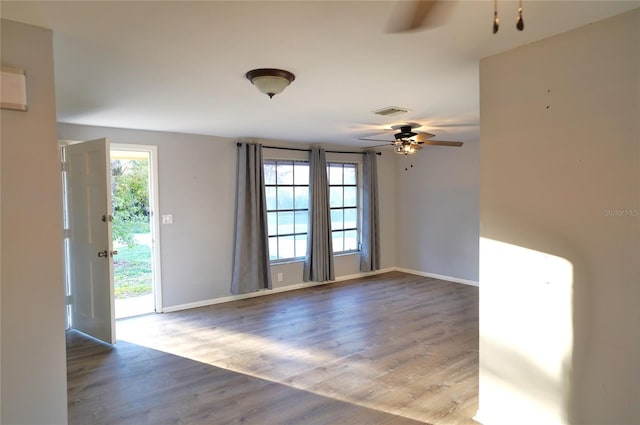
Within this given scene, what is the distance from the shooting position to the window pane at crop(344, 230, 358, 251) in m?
6.71

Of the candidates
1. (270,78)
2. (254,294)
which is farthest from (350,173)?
(270,78)

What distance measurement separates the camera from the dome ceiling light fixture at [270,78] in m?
2.34

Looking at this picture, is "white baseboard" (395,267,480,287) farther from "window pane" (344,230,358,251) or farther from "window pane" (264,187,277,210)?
"window pane" (264,187,277,210)

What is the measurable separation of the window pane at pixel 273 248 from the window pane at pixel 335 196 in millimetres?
1216

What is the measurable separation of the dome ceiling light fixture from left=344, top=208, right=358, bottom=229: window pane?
438 centimetres

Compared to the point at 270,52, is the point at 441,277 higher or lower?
lower

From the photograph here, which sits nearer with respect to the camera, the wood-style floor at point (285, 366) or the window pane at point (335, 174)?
the wood-style floor at point (285, 366)

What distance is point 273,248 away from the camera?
5.80 meters

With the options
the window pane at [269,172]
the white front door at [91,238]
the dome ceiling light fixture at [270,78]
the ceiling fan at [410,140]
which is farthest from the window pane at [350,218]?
the dome ceiling light fixture at [270,78]

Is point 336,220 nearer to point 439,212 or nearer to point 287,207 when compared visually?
point 287,207

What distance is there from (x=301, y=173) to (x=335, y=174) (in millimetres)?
737

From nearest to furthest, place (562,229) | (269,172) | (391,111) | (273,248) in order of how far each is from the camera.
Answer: (562,229), (391,111), (269,172), (273,248)

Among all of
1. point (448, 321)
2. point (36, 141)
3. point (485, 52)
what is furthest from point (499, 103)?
point (448, 321)

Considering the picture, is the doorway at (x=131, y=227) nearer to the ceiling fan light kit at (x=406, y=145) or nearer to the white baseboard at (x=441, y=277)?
the ceiling fan light kit at (x=406, y=145)
